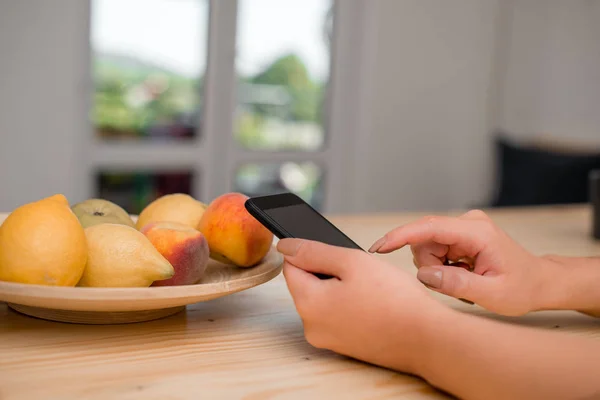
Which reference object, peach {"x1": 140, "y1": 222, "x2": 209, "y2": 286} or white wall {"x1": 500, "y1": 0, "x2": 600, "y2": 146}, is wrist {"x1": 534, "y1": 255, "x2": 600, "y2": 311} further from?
white wall {"x1": 500, "y1": 0, "x2": 600, "y2": 146}

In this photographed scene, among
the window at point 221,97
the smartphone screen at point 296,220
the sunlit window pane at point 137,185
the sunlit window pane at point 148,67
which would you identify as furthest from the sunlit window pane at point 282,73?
the smartphone screen at point 296,220

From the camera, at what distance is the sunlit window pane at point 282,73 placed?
3.37 metres

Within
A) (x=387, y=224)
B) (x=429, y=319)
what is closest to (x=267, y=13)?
(x=387, y=224)

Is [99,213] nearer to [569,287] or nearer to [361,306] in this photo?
[361,306]

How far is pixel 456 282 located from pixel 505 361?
13 centimetres

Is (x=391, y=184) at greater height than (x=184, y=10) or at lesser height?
lesser

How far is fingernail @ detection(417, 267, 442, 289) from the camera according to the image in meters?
0.65

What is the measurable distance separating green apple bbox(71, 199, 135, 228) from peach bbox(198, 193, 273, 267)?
0.30 ft

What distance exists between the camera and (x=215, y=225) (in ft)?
2.56

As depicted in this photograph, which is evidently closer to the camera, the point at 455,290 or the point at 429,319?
the point at 429,319

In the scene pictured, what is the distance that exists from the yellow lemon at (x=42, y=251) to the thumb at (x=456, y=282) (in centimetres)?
31

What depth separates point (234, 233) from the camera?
0.77 m

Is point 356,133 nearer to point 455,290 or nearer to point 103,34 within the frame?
point 103,34

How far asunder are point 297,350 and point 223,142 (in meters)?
2.68
